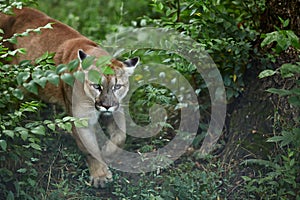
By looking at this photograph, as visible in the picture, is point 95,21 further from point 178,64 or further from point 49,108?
point 178,64

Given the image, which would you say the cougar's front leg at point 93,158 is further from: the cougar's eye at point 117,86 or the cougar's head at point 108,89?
the cougar's eye at point 117,86

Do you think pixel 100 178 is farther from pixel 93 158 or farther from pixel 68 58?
pixel 68 58

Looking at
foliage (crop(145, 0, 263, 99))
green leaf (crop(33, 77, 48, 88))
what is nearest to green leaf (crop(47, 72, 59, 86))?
green leaf (crop(33, 77, 48, 88))

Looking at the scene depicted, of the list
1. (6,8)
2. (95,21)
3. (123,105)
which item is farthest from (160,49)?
(95,21)

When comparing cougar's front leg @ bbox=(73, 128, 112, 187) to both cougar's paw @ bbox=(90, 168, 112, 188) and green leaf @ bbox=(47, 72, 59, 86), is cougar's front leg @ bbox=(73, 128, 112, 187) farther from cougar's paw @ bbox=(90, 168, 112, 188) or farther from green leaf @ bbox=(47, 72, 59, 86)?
green leaf @ bbox=(47, 72, 59, 86)

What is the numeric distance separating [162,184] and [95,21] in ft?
13.4

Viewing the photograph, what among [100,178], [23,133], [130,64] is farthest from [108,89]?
[23,133]

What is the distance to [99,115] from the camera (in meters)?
5.09

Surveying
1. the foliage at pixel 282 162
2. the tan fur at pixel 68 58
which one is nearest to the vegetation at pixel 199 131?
the foliage at pixel 282 162

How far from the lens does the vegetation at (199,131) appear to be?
13.0 ft

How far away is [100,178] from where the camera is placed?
461cm

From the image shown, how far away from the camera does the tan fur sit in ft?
15.3

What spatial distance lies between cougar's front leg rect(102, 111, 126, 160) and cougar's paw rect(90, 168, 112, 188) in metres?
0.34

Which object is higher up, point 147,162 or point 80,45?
point 80,45
